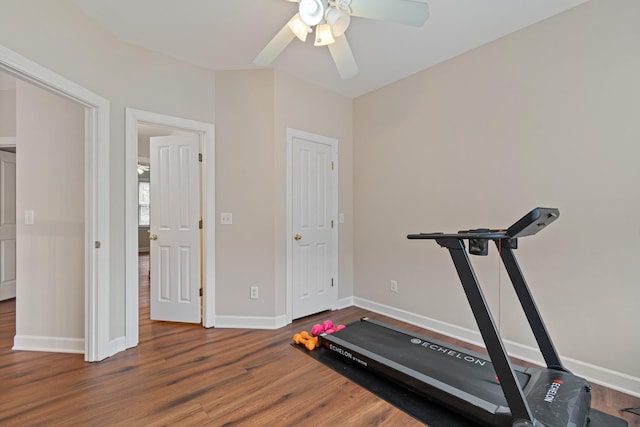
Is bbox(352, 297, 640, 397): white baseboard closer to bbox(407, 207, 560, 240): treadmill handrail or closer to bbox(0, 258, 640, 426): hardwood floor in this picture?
bbox(0, 258, 640, 426): hardwood floor

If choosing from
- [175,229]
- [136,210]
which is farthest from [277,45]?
[175,229]

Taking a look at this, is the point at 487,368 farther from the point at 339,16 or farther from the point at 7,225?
the point at 7,225

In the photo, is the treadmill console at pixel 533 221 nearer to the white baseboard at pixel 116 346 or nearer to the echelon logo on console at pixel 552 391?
the echelon logo on console at pixel 552 391

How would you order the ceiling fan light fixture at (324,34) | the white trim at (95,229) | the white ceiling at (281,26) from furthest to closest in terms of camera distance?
the white trim at (95,229)
the white ceiling at (281,26)
the ceiling fan light fixture at (324,34)

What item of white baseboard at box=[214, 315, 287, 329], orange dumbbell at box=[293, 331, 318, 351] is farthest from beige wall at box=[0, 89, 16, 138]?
orange dumbbell at box=[293, 331, 318, 351]

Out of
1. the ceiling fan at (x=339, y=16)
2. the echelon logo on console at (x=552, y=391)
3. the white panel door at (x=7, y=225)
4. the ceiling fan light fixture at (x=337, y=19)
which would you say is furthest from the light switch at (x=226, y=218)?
the white panel door at (x=7, y=225)

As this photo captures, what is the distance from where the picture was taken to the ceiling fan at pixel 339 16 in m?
1.67

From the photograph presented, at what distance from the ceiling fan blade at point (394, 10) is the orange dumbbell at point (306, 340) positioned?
2438 mm

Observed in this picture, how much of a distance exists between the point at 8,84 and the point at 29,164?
1.66m

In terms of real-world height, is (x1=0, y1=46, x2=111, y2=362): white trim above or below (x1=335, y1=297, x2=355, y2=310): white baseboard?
above

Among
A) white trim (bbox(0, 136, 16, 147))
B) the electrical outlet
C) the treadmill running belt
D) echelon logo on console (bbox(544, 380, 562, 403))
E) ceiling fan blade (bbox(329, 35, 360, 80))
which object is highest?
ceiling fan blade (bbox(329, 35, 360, 80))

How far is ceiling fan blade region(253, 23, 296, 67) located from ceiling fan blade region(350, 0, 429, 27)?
440 millimetres

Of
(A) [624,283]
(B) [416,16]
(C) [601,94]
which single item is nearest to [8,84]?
(B) [416,16]

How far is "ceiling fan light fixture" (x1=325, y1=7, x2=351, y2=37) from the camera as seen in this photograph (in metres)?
1.79
